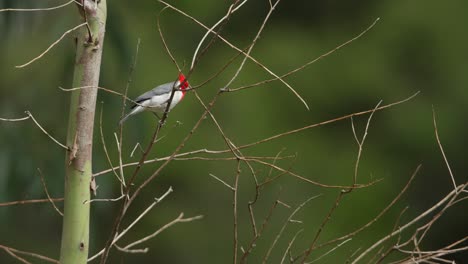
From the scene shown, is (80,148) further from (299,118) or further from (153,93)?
(299,118)

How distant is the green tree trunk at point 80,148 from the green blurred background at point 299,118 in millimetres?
3448

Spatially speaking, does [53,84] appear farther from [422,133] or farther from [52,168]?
[422,133]

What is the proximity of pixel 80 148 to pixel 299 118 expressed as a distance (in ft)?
13.7

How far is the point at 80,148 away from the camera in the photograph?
5.05ft

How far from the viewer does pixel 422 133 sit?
5.64 meters

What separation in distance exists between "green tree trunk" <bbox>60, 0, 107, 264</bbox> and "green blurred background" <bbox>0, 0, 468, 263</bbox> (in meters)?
3.45

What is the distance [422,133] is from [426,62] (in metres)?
0.44

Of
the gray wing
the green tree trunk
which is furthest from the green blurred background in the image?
the green tree trunk

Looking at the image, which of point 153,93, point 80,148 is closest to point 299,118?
point 153,93

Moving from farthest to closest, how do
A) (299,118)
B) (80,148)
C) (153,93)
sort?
(299,118) < (153,93) < (80,148)

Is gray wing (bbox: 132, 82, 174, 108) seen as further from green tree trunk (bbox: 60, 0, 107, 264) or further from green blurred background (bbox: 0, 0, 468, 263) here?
green blurred background (bbox: 0, 0, 468, 263)

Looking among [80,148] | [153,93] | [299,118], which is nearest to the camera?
[80,148]

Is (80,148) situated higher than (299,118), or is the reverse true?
(80,148)

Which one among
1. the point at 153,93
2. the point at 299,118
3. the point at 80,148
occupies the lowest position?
the point at 299,118
